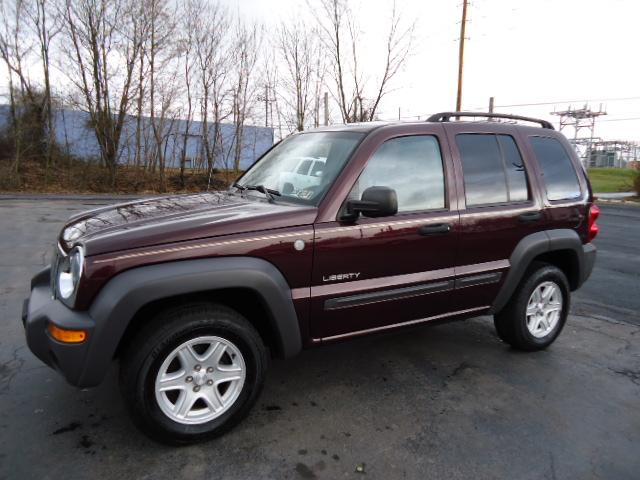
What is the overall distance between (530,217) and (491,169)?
50cm

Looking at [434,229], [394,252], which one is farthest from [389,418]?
[434,229]

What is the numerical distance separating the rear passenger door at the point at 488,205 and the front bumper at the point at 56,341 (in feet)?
7.90

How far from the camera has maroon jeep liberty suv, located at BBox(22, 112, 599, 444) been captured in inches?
94.1

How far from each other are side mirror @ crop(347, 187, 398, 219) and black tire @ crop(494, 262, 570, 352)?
1.67 meters

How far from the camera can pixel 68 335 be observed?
2.31 metres

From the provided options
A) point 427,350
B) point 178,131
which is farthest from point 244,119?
point 427,350

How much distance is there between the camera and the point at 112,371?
3.40 metres

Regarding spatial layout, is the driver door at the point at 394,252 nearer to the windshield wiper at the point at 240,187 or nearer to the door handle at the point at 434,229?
the door handle at the point at 434,229

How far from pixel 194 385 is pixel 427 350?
82.7 inches

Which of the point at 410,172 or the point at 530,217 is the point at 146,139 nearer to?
the point at 410,172

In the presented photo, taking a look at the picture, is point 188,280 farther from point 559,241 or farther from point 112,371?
point 559,241

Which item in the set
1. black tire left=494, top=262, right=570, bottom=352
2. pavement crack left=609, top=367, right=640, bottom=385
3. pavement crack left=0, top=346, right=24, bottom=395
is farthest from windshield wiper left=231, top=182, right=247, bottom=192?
pavement crack left=609, top=367, right=640, bottom=385

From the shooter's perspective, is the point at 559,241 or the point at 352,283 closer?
the point at 352,283

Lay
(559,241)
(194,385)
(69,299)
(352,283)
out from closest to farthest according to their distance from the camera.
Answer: (69,299) < (194,385) < (352,283) < (559,241)
